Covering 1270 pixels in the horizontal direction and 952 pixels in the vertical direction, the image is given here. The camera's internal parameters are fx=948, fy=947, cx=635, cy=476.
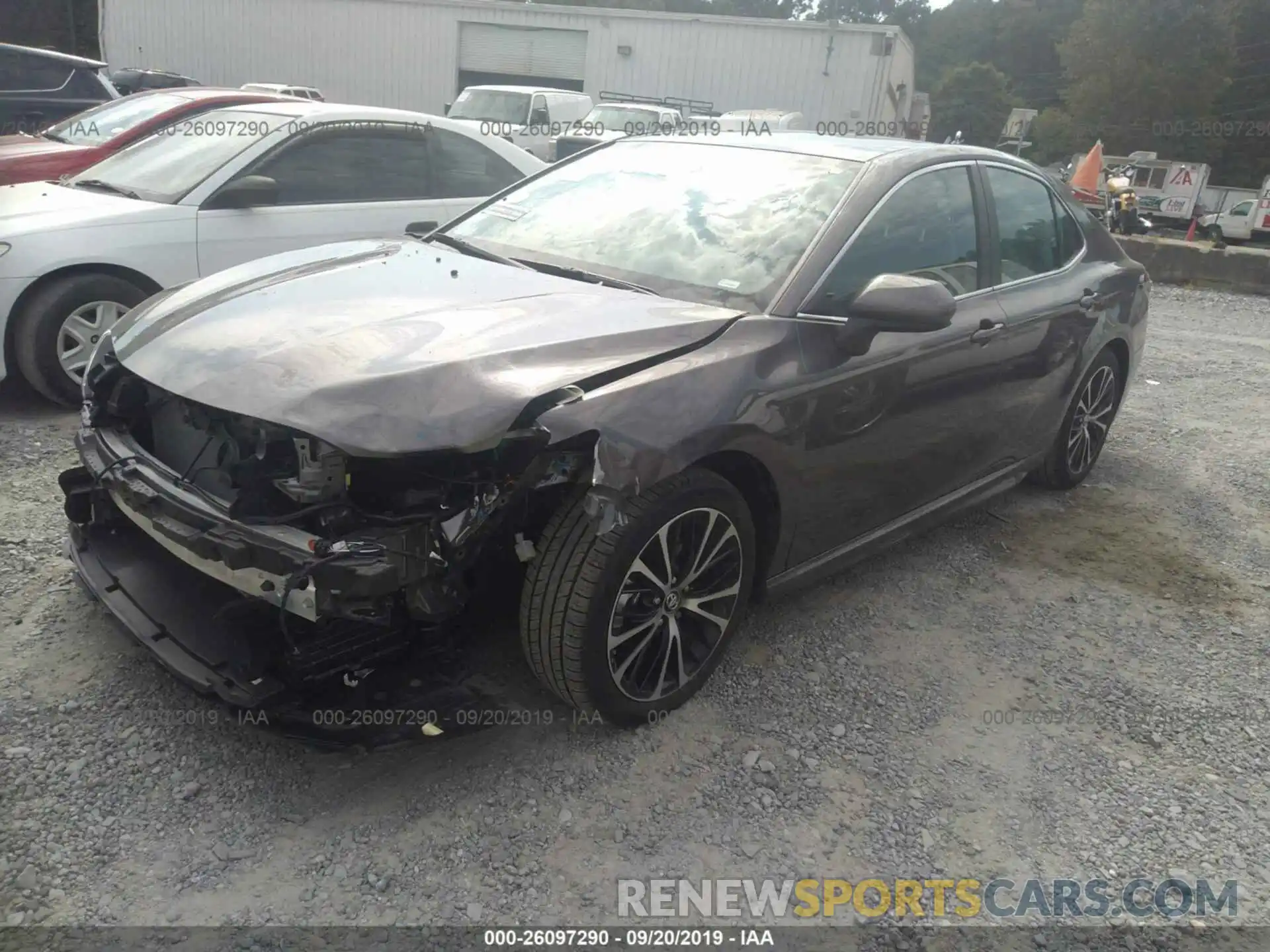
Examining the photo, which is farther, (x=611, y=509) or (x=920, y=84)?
(x=920, y=84)

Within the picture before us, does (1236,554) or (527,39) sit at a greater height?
(527,39)

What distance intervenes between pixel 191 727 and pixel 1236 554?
4.45 m

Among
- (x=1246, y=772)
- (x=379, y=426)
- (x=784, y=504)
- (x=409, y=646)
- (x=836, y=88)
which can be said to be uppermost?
(x=836, y=88)

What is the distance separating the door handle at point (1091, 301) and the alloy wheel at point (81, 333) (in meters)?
4.69

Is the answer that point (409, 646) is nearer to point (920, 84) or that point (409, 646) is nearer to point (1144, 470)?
point (1144, 470)

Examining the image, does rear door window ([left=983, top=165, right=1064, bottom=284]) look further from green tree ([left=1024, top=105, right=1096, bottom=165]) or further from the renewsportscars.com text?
green tree ([left=1024, top=105, right=1096, bottom=165])

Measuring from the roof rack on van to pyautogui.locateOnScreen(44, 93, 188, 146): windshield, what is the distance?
48.4 feet

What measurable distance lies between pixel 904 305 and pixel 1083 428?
246cm

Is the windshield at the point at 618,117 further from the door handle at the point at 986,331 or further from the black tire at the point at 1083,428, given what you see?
the door handle at the point at 986,331

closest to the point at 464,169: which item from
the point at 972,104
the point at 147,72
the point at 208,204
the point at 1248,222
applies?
the point at 208,204

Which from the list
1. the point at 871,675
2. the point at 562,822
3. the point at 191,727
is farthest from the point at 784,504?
the point at 191,727

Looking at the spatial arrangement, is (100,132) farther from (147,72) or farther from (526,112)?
(147,72)

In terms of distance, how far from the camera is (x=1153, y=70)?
4006 centimetres

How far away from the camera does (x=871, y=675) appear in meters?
3.23
